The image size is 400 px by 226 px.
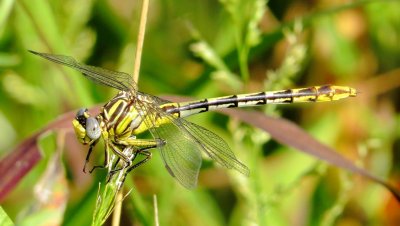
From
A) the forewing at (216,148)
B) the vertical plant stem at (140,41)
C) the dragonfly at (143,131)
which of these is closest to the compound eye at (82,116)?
the dragonfly at (143,131)

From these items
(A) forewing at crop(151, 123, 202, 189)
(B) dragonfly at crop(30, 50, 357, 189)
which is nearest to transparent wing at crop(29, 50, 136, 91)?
(B) dragonfly at crop(30, 50, 357, 189)

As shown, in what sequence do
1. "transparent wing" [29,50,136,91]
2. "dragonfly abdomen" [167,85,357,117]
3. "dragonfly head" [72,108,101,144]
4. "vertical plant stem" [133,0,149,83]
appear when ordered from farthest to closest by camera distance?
1. "dragonfly abdomen" [167,85,357,117]
2. "transparent wing" [29,50,136,91]
3. "dragonfly head" [72,108,101,144]
4. "vertical plant stem" [133,0,149,83]

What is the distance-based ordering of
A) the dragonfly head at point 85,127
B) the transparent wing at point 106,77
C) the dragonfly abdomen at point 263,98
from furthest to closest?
the dragonfly abdomen at point 263,98 → the transparent wing at point 106,77 → the dragonfly head at point 85,127

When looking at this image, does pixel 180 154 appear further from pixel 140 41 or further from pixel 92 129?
pixel 140 41

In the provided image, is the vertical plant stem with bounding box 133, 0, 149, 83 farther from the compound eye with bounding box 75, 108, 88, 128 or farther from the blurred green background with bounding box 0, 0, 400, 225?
the blurred green background with bounding box 0, 0, 400, 225

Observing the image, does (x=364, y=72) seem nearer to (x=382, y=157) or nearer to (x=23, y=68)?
(x=382, y=157)

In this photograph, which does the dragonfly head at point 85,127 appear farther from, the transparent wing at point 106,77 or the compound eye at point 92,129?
the transparent wing at point 106,77

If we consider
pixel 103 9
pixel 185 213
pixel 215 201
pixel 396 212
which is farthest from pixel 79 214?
pixel 103 9
